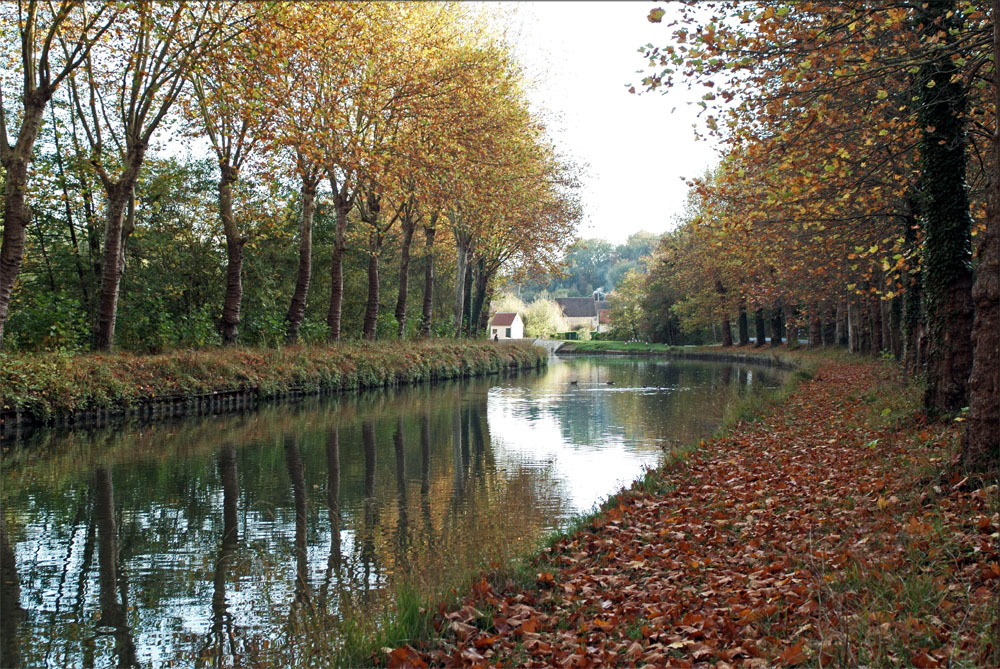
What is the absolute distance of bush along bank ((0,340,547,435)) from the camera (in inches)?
633

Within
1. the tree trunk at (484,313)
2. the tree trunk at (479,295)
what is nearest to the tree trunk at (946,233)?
the tree trunk at (479,295)

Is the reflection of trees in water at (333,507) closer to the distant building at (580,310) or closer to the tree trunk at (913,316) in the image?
the tree trunk at (913,316)

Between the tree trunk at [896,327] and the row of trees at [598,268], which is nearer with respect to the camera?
the tree trunk at [896,327]

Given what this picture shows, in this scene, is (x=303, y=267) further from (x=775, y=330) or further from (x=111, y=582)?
(x=775, y=330)

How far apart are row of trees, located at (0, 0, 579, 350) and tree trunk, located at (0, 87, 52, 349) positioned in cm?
3

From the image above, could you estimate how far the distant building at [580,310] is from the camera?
12838cm

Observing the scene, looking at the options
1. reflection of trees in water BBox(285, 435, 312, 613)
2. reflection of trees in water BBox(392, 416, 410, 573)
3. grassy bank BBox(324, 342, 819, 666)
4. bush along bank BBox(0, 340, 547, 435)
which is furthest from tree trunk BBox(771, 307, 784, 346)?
grassy bank BBox(324, 342, 819, 666)

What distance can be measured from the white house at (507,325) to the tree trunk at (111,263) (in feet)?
302

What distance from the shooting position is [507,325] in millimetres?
115375

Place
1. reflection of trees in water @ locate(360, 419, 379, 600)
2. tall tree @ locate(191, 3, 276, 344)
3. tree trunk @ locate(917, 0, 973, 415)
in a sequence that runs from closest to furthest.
A: reflection of trees in water @ locate(360, 419, 379, 600)
tree trunk @ locate(917, 0, 973, 415)
tall tree @ locate(191, 3, 276, 344)

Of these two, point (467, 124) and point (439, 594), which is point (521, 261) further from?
point (439, 594)

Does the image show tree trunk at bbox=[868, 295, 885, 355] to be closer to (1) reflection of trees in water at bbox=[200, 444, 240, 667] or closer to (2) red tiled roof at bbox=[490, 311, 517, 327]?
(1) reflection of trees in water at bbox=[200, 444, 240, 667]

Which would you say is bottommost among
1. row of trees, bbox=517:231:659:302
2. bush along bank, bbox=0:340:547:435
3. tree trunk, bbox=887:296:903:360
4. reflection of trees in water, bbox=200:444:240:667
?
reflection of trees in water, bbox=200:444:240:667

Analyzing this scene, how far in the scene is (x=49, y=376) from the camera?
54.0 ft
